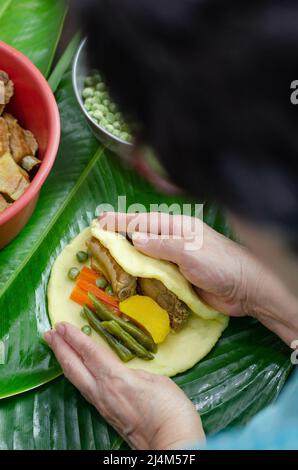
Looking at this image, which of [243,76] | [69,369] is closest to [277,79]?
[243,76]

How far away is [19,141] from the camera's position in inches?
79.0

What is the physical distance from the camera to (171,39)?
64 centimetres

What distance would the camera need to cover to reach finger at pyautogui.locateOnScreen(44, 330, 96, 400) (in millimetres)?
1815

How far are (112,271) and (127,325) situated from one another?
0.18 metres

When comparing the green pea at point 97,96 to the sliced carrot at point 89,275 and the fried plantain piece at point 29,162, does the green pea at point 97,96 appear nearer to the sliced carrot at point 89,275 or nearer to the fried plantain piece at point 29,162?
the fried plantain piece at point 29,162

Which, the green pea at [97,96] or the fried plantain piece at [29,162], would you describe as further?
the green pea at [97,96]

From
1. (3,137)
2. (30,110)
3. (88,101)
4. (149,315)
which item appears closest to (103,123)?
(88,101)

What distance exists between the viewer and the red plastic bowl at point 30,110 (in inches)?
76.0

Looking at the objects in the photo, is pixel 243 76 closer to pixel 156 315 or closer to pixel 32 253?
pixel 156 315

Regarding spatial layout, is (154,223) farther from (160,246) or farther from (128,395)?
(128,395)

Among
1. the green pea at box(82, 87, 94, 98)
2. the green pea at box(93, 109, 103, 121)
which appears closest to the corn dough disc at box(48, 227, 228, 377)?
the green pea at box(93, 109, 103, 121)

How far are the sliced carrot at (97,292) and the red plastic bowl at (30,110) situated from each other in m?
0.27

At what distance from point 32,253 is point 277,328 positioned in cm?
82

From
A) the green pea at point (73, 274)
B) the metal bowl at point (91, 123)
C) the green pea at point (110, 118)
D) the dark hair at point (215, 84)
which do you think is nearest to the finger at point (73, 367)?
the green pea at point (73, 274)
